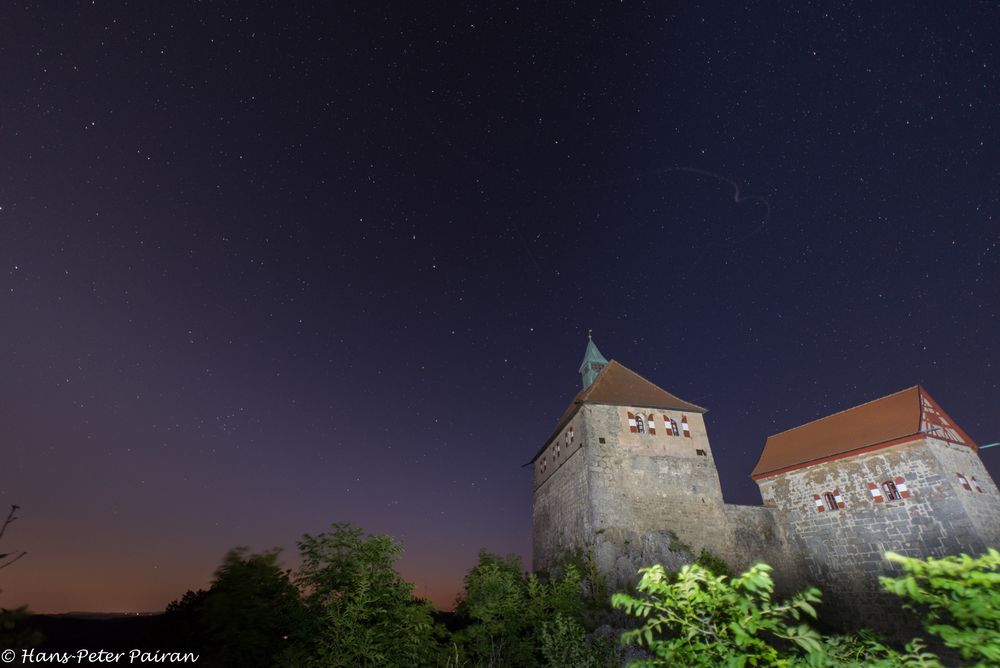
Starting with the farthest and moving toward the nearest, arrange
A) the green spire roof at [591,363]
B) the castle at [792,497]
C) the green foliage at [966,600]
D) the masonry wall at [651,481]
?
the green spire roof at [591,363] → the masonry wall at [651,481] → the castle at [792,497] → the green foliage at [966,600]

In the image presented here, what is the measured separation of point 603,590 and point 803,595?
76.0 feet

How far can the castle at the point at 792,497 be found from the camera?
25500 mm

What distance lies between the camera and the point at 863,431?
29969 mm

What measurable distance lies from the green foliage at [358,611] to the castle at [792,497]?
49.9 feet

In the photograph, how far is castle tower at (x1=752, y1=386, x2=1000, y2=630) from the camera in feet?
81.1

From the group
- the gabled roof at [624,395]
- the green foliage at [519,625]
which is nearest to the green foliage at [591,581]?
the green foliage at [519,625]

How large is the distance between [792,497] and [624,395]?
42.4 ft

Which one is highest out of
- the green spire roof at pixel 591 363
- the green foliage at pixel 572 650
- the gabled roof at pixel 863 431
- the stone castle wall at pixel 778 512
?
the green spire roof at pixel 591 363

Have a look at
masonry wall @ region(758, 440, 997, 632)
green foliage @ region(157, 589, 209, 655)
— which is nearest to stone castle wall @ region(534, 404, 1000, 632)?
masonry wall @ region(758, 440, 997, 632)

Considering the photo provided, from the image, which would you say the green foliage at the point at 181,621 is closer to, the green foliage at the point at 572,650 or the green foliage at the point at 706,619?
the green foliage at the point at 572,650

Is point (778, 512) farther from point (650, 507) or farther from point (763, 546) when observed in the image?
point (650, 507)

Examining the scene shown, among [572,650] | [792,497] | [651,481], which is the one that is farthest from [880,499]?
[572,650]

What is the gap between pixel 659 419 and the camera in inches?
1235

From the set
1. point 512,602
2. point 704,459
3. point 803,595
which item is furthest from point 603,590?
point 803,595
